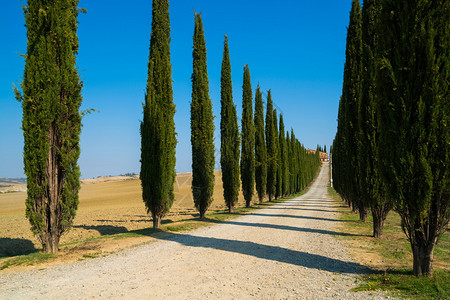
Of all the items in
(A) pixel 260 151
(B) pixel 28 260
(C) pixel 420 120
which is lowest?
(B) pixel 28 260

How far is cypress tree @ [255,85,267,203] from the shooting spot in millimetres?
28328

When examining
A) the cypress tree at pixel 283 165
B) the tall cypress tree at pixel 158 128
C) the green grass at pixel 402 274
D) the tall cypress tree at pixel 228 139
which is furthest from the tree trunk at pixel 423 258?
the cypress tree at pixel 283 165

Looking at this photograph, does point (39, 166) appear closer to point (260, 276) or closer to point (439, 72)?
point (260, 276)

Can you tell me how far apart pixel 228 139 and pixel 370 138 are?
11114 mm

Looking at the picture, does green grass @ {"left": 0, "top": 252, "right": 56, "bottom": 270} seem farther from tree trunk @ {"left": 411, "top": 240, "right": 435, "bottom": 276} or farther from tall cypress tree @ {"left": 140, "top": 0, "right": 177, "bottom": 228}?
tree trunk @ {"left": 411, "top": 240, "right": 435, "bottom": 276}

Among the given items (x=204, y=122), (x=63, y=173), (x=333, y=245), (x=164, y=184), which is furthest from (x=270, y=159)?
(x=63, y=173)

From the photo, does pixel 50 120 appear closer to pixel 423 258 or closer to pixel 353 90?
pixel 423 258

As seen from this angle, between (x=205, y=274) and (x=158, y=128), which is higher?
(x=158, y=128)

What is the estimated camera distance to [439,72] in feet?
17.9

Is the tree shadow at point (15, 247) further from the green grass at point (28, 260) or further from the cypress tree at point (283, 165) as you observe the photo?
the cypress tree at point (283, 165)

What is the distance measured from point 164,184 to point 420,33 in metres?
10.2

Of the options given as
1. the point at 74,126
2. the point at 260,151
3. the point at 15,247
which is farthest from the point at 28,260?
the point at 260,151

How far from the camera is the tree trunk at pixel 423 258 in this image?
5.59m

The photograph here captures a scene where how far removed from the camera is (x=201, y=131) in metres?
16.8
